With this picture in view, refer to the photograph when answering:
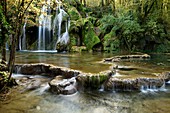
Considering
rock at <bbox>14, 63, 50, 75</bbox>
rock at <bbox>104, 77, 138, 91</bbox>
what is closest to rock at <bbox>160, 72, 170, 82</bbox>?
rock at <bbox>104, 77, 138, 91</bbox>

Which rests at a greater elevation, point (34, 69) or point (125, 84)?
point (34, 69)

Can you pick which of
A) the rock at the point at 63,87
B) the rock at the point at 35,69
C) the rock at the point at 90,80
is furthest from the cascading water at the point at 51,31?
the rock at the point at 63,87

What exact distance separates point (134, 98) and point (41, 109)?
9.64ft

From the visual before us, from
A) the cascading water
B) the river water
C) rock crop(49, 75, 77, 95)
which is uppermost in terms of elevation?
the cascading water

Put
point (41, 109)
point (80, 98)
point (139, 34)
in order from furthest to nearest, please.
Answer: point (139, 34) → point (80, 98) → point (41, 109)

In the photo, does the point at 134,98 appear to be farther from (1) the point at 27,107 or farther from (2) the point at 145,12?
(2) the point at 145,12

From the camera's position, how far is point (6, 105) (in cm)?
585

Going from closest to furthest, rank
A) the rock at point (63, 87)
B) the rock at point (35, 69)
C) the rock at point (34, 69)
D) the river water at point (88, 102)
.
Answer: the river water at point (88, 102) < the rock at point (63, 87) < the rock at point (35, 69) < the rock at point (34, 69)

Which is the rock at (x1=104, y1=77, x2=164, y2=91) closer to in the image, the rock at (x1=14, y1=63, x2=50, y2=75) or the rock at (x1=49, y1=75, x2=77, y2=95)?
the rock at (x1=49, y1=75, x2=77, y2=95)

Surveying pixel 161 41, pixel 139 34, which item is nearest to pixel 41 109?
pixel 139 34

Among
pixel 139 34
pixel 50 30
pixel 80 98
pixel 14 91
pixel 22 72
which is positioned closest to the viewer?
pixel 80 98

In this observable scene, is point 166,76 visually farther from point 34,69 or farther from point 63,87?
point 34,69

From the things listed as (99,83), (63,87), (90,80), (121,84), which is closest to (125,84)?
(121,84)

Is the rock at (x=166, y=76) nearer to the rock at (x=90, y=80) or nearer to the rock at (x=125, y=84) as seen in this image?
the rock at (x=125, y=84)
